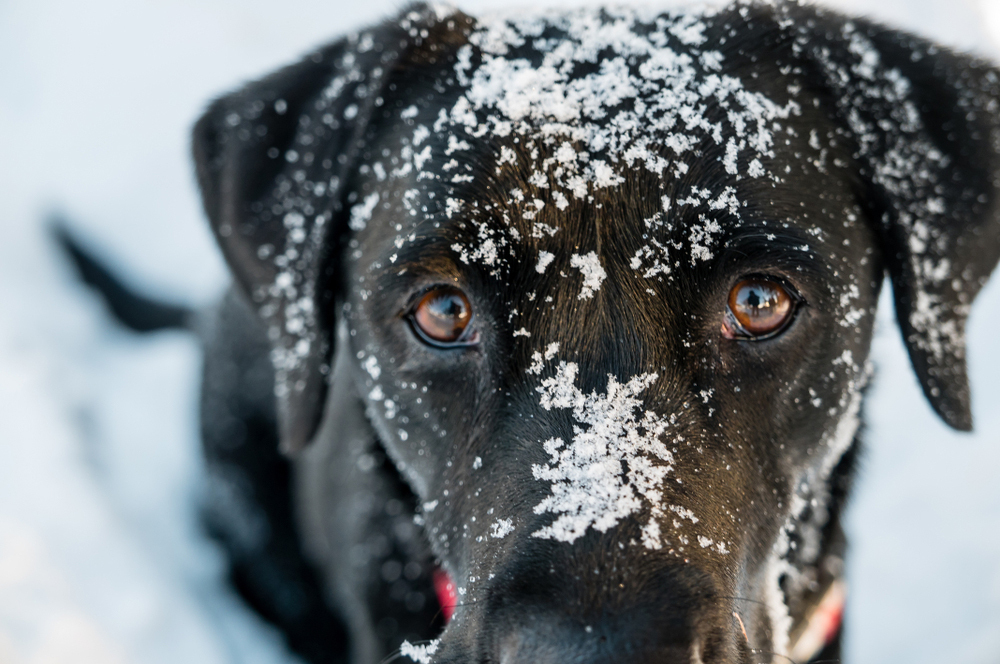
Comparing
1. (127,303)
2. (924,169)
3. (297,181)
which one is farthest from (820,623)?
(127,303)

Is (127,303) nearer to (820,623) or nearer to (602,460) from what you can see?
(602,460)

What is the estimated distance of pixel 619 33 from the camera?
69.1 inches

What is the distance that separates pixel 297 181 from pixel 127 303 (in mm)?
2112

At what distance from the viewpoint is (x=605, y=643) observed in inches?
46.9

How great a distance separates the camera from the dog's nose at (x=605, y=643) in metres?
1.18

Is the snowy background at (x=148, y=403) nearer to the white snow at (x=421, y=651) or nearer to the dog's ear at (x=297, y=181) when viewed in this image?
the dog's ear at (x=297, y=181)

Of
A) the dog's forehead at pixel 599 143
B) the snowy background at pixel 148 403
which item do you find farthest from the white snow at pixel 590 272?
the snowy background at pixel 148 403

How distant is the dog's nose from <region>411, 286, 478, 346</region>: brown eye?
24.8 inches

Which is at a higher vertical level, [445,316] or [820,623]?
[445,316]

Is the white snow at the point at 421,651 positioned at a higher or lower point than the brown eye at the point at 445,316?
lower

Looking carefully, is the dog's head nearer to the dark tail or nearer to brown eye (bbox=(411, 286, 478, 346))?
brown eye (bbox=(411, 286, 478, 346))

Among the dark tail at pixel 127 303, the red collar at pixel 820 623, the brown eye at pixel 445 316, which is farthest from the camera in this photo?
the dark tail at pixel 127 303

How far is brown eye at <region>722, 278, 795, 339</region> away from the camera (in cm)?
156

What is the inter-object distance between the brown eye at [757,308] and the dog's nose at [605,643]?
0.62 metres
